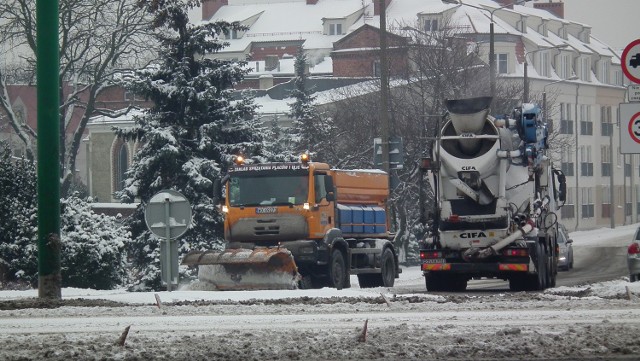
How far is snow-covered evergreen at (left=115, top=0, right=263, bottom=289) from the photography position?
37.5 meters

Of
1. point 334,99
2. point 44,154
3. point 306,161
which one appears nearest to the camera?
point 44,154

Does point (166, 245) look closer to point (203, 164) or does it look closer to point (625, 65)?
point (625, 65)

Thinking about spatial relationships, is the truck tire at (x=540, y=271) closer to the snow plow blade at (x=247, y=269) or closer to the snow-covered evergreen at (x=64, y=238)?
the snow plow blade at (x=247, y=269)

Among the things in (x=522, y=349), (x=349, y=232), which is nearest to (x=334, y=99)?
(x=349, y=232)

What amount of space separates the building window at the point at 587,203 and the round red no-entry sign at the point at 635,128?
79527 millimetres

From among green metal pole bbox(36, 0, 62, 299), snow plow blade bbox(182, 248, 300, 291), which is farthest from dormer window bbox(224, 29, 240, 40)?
green metal pole bbox(36, 0, 62, 299)

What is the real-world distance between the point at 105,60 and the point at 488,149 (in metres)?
28.6

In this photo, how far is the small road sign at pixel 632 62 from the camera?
16.0 m

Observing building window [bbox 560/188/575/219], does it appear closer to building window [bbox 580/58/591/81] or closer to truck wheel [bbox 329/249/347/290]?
building window [bbox 580/58/591/81]

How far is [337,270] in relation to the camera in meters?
29.2

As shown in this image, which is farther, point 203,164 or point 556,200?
point 203,164

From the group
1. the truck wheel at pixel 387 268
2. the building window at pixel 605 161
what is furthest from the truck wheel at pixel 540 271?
the building window at pixel 605 161

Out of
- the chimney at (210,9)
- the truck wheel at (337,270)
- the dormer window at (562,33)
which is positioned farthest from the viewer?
the chimney at (210,9)

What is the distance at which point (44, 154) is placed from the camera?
20141 mm
